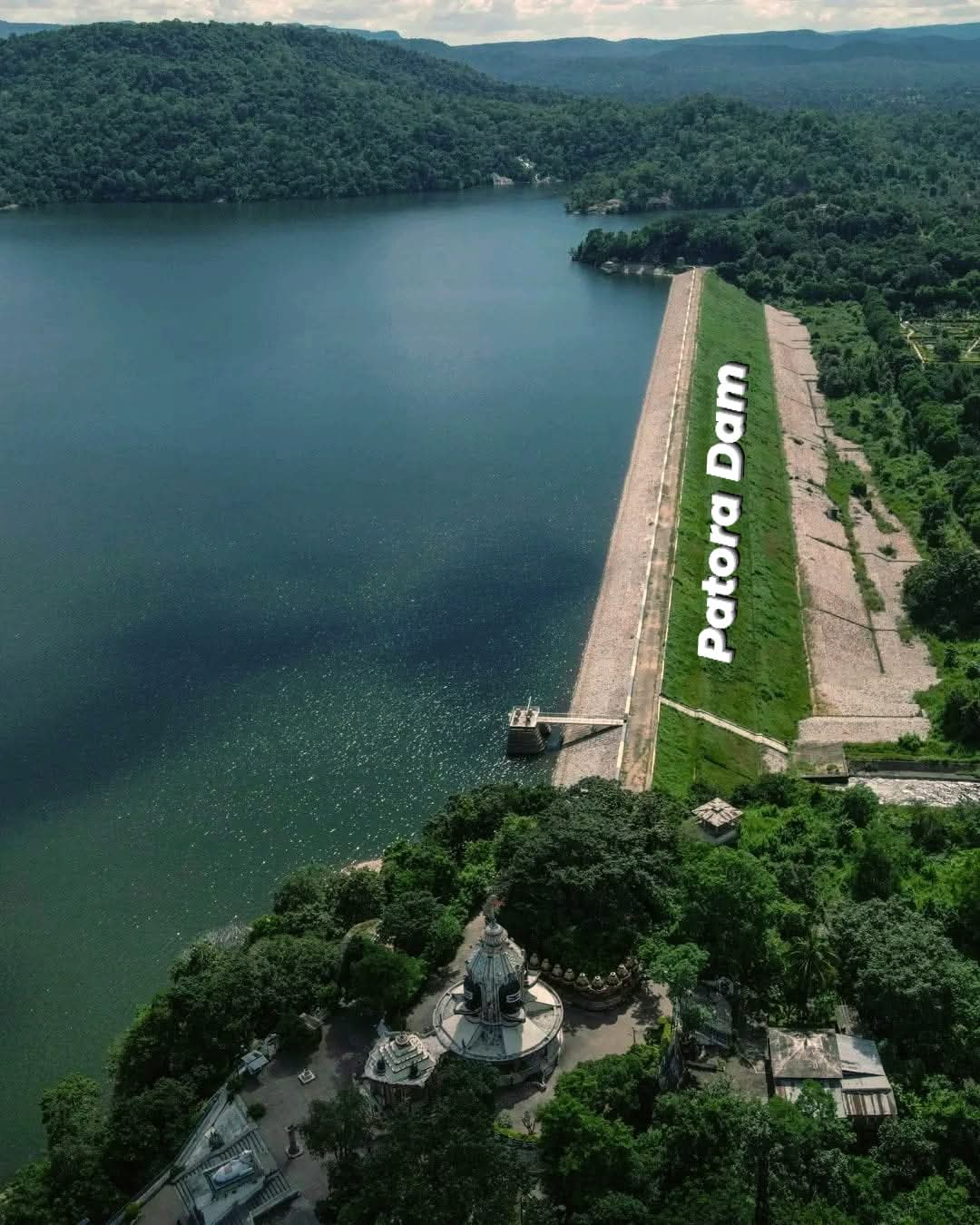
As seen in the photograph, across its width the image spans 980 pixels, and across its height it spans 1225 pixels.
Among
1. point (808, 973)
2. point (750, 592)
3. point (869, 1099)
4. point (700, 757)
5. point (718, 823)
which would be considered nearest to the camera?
point (869, 1099)

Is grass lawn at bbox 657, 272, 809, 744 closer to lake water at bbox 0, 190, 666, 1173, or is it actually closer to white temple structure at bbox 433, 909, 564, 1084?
lake water at bbox 0, 190, 666, 1173

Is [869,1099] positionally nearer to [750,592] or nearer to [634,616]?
[634,616]

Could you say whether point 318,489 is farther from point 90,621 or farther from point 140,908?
point 140,908

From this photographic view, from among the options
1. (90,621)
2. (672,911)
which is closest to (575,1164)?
(672,911)

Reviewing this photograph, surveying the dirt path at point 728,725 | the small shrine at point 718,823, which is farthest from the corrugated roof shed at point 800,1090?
the dirt path at point 728,725

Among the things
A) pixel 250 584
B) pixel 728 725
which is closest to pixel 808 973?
pixel 728 725
